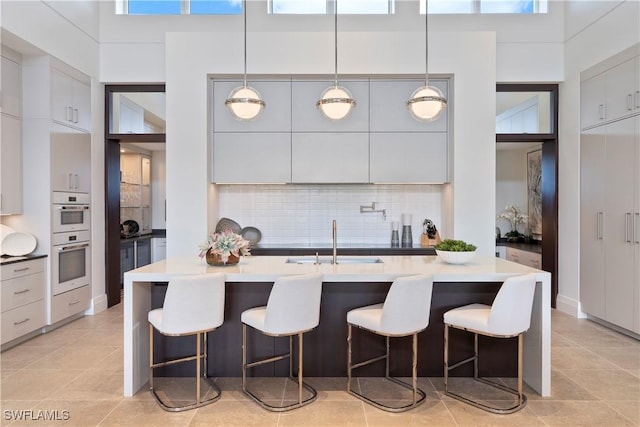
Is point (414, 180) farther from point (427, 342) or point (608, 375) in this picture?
point (608, 375)

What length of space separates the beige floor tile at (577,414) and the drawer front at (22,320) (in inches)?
166

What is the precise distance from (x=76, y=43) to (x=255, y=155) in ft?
7.63

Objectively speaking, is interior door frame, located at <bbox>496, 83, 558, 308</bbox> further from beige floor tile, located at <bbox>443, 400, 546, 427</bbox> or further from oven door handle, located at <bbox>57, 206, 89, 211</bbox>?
oven door handle, located at <bbox>57, 206, 89, 211</bbox>

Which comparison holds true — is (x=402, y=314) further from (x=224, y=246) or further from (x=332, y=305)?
(x=224, y=246)

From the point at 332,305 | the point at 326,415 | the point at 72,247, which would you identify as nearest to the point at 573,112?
the point at 332,305

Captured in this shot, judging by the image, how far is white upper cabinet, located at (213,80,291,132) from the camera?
16.1 ft

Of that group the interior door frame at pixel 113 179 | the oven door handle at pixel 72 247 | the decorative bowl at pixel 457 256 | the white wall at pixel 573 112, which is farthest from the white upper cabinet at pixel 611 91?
the oven door handle at pixel 72 247

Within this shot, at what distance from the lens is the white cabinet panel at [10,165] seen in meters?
3.92

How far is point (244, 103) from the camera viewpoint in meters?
3.10

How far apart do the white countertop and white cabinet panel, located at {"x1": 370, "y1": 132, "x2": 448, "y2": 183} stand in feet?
5.93

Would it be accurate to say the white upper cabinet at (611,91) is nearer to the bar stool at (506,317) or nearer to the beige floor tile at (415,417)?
the bar stool at (506,317)

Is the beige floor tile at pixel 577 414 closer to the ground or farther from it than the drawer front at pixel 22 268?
closer to the ground

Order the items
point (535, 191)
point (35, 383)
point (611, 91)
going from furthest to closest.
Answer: point (535, 191), point (611, 91), point (35, 383)

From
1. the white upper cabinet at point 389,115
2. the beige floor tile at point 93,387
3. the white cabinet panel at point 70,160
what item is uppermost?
the white upper cabinet at point 389,115
